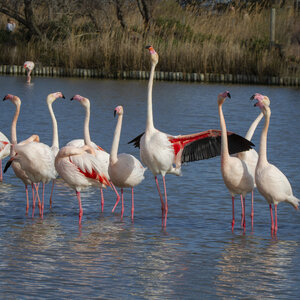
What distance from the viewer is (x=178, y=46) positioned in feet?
72.4

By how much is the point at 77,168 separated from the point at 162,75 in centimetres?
1535

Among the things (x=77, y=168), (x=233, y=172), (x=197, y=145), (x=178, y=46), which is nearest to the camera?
(x=233, y=172)

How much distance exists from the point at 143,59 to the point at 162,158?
1508cm

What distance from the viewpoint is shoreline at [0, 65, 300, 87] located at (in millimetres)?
21422

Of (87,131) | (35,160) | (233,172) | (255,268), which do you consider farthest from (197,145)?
(255,268)

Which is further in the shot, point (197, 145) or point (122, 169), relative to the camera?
point (197, 145)

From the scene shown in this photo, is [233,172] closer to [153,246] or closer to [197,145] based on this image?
[197,145]

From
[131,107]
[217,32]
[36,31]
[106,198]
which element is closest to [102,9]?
[36,31]

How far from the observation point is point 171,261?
20.2 ft

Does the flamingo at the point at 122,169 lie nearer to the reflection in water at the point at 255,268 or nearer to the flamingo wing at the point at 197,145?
the flamingo wing at the point at 197,145

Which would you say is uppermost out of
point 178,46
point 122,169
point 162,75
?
point 178,46

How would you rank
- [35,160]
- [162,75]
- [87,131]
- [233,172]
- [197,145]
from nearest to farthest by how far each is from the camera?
[233,172] < [35,160] < [197,145] < [87,131] < [162,75]

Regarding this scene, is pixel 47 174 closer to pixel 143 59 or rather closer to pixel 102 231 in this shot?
pixel 102 231

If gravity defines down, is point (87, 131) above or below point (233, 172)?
above
